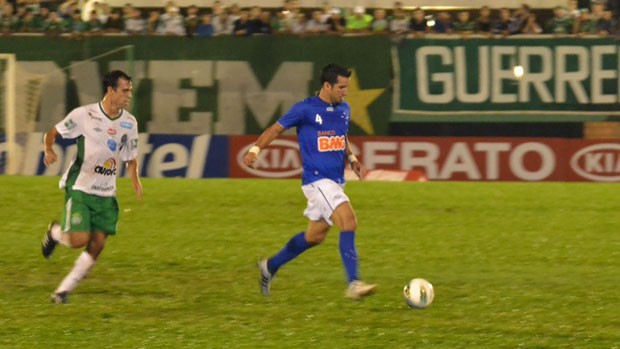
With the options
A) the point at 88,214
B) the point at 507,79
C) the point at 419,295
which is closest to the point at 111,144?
the point at 88,214

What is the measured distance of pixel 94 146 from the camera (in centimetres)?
1034

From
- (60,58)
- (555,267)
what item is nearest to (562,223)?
(555,267)

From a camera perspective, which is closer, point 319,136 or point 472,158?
point 319,136

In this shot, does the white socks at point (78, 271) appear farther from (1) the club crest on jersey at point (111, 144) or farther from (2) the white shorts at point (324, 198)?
(2) the white shorts at point (324, 198)

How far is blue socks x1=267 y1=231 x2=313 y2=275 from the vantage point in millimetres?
10672

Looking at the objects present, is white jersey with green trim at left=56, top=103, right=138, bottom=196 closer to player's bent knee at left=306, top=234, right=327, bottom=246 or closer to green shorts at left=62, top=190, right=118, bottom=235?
green shorts at left=62, top=190, right=118, bottom=235

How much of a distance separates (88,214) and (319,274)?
109 inches

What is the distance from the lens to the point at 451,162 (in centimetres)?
2372

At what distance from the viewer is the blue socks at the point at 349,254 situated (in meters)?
10.4

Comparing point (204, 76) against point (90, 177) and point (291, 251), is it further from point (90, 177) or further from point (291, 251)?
point (90, 177)

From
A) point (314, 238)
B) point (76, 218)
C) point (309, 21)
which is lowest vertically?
point (309, 21)

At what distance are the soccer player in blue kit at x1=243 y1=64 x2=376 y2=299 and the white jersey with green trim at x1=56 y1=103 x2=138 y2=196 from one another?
42.9 inches

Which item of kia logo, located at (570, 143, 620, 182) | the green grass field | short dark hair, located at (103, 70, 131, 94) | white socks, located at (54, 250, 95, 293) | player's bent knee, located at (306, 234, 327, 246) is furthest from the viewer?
kia logo, located at (570, 143, 620, 182)

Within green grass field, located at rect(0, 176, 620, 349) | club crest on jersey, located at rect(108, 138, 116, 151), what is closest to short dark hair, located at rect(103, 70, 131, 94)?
club crest on jersey, located at rect(108, 138, 116, 151)
